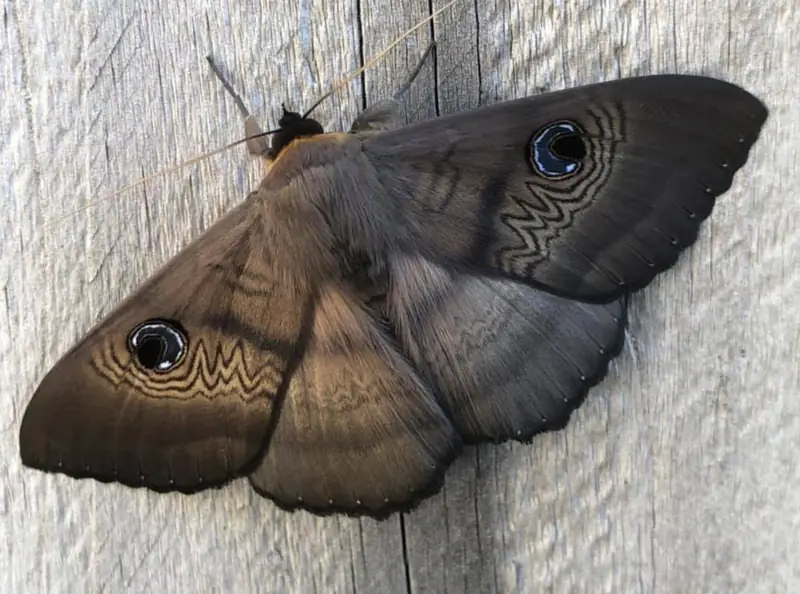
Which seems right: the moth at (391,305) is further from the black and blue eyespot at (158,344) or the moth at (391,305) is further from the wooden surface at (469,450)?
the wooden surface at (469,450)

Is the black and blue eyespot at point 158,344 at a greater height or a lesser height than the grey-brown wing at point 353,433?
greater

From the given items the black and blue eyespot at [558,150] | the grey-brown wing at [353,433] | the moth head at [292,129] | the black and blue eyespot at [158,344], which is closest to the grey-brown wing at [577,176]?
the black and blue eyespot at [558,150]

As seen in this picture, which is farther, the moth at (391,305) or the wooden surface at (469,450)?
the wooden surface at (469,450)

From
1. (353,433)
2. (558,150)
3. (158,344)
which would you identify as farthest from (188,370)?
(558,150)

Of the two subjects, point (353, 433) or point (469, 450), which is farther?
point (469, 450)

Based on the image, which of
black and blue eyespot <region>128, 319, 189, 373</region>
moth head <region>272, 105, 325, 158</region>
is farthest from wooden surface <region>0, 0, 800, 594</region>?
black and blue eyespot <region>128, 319, 189, 373</region>

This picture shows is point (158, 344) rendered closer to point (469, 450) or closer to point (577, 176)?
point (469, 450)

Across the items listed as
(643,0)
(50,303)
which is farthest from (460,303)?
(50,303)
